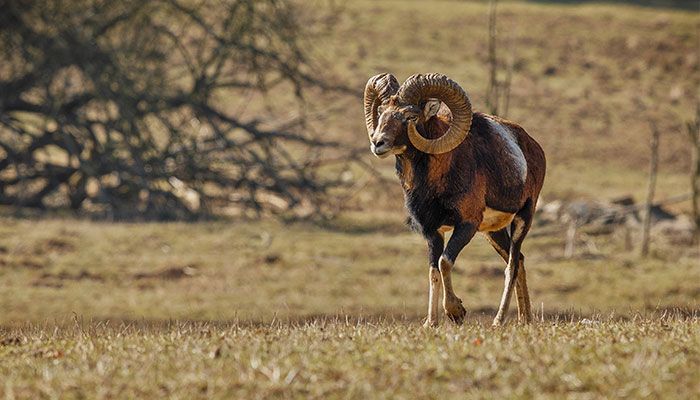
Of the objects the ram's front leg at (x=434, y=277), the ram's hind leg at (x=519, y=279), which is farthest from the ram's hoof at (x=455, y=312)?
the ram's hind leg at (x=519, y=279)

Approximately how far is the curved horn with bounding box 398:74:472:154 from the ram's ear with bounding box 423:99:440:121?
0.20ft

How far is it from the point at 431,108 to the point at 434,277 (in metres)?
1.55

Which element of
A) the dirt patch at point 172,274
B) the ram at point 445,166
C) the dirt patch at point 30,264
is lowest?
the dirt patch at point 172,274

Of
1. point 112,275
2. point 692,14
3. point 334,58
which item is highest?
point 692,14

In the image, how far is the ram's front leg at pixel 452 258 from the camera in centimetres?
808

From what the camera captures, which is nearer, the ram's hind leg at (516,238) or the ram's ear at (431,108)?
the ram's ear at (431,108)

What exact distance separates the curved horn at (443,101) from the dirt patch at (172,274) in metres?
15.5

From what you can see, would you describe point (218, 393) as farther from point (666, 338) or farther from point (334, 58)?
point (334, 58)

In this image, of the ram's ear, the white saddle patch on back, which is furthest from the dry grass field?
the ram's ear

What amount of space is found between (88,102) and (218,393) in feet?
89.5

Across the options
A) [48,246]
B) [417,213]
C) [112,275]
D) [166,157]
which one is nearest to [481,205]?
[417,213]

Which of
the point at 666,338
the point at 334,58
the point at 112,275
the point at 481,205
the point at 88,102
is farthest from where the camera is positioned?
the point at 334,58

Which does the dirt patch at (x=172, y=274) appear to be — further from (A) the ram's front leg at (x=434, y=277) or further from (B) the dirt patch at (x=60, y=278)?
(A) the ram's front leg at (x=434, y=277)

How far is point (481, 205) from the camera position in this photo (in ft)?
27.4
